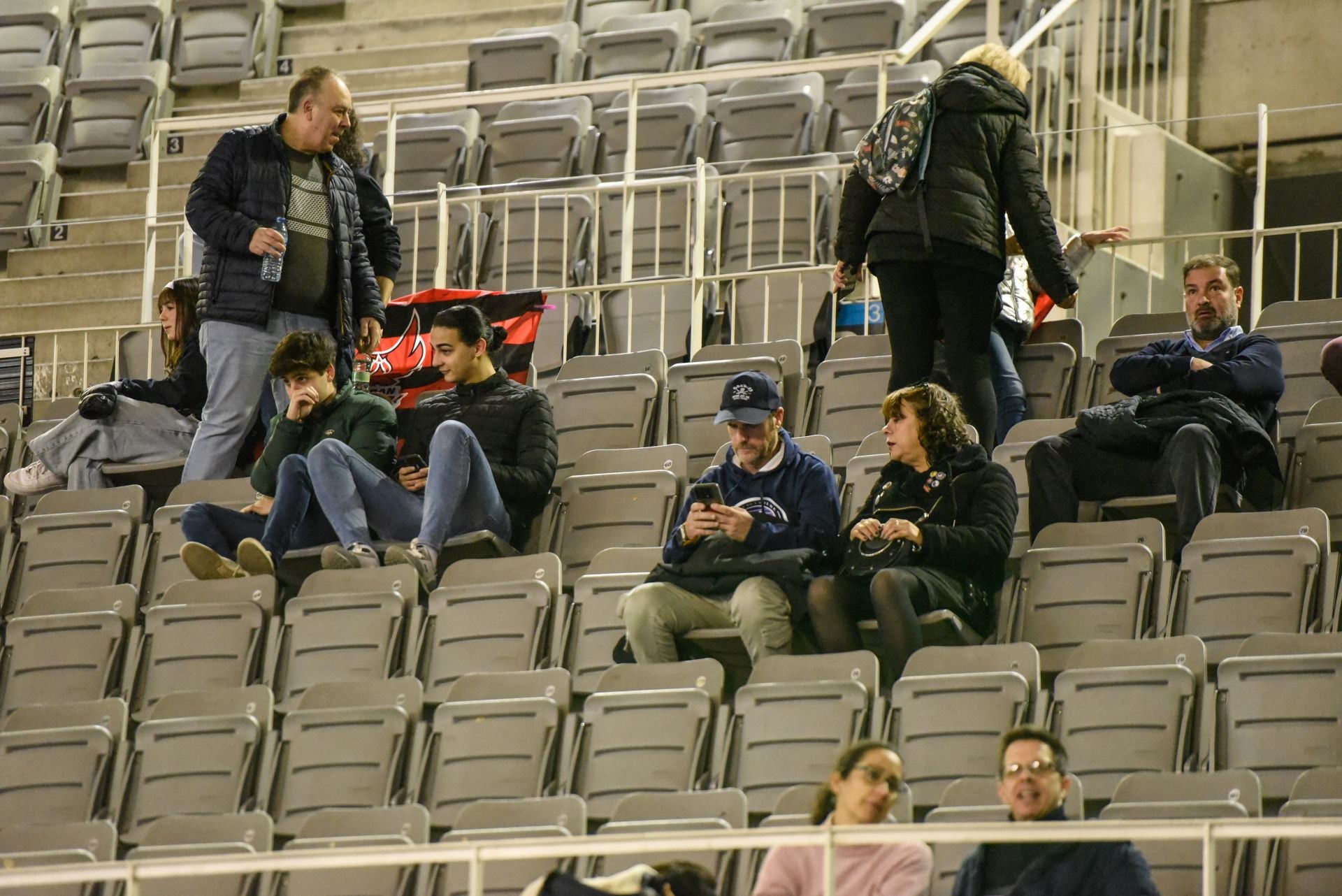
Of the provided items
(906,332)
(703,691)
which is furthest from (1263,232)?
(703,691)

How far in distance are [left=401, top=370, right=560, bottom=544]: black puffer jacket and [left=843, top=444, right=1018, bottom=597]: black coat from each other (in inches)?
45.2

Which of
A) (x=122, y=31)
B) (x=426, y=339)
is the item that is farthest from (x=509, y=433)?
(x=122, y=31)

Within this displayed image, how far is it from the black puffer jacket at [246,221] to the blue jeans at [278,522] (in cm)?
62

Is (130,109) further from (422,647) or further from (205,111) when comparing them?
(422,647)

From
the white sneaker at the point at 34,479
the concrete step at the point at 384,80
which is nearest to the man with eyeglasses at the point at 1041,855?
the white sneaker at the point at 34,479

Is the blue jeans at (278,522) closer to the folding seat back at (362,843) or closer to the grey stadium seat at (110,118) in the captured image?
the folding seat back at (362,843)

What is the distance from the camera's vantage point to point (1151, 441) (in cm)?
576

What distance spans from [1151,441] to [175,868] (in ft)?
9.56

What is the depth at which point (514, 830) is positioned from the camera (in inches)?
196

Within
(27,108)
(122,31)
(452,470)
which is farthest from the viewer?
(122,31)

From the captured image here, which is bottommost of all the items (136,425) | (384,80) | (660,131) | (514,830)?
(514,830)

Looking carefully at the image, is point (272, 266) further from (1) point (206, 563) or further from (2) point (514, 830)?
(2) point (514, 830)

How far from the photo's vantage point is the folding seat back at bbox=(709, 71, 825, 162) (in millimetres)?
9617

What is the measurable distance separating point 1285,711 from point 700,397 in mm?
2553
